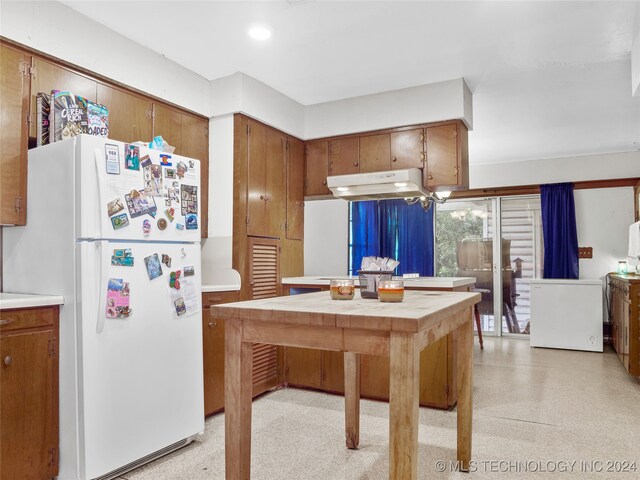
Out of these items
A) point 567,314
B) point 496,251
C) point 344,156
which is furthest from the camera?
point 496,251

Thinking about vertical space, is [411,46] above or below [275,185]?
above

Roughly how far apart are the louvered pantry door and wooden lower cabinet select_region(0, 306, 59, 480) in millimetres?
1549

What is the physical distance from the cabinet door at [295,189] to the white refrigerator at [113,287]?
1528 millimetres

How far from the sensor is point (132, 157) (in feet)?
7.52

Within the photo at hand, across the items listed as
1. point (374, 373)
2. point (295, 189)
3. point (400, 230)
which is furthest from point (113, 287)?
point (400, 230)

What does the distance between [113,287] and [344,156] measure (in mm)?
2462

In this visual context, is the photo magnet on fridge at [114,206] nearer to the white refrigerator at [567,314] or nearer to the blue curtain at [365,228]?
the blue curtain at [365,228]

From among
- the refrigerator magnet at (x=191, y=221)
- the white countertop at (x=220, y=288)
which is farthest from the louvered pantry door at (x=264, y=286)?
the refrigerator magnet at (x=191, y=221)

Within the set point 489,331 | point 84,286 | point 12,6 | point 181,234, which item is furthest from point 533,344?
point 12,6

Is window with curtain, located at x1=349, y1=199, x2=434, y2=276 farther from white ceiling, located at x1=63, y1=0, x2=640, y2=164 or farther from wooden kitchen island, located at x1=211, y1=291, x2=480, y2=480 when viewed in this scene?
wooden kitchen island, located at x1=211, y1=291, x2=480, y2=480

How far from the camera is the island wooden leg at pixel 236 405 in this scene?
171 centimetres

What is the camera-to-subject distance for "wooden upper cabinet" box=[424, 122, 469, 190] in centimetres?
362

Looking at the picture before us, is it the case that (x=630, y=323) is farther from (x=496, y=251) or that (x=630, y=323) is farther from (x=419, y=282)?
(x=496, y=251)

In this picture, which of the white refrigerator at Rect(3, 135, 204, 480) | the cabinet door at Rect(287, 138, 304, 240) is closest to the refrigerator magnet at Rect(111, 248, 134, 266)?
the white refrigerator at Rect(3, 135, 204, 480)
